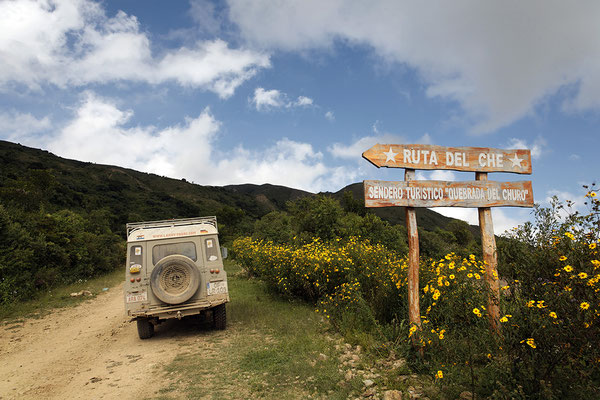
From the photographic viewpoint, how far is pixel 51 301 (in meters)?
12.8

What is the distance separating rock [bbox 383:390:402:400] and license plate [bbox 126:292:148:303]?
5.51 metres

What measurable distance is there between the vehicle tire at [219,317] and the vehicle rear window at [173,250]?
1.27 meters

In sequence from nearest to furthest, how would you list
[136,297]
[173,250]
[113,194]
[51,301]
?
[136,297] → [173,250] → [51,301] → [113,194]

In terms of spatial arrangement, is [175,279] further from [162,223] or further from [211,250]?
[162,223]

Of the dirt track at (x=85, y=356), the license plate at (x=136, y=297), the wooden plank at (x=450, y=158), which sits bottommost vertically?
the dirt track at (x=85, y=356)

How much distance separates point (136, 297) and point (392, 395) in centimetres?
573

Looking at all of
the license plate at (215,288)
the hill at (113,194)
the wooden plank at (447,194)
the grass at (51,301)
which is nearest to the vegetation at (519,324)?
the wooden plank at (447,194)

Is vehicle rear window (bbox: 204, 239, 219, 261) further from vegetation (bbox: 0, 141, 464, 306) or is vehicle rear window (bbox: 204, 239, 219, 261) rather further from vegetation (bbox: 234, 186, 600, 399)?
vegetation (bbox: 0, 141, 464, 306)

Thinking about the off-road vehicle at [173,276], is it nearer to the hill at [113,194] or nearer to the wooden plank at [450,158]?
the wooden plank at [450,158]

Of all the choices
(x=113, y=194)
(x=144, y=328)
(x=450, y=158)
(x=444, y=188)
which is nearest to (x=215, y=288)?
(x=144, y=328)

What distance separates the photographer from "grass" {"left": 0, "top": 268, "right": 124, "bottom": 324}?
10975 millimetres

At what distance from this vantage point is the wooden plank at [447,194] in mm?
5691

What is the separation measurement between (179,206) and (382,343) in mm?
69999

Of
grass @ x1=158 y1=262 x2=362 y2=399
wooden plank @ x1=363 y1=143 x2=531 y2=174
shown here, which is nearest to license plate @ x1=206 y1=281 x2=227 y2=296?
grass @ x1=158 y1=262 x2=362 y2=399
